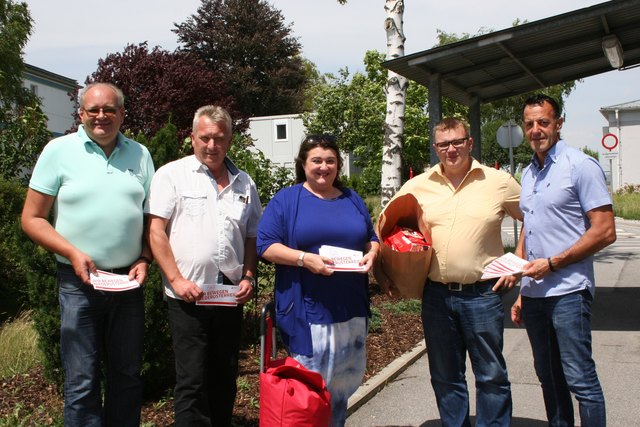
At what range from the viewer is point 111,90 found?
379 centimetres

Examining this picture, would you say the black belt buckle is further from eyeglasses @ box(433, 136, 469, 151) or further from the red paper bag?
eyeglasses @ box(433, 136, 469, 151)

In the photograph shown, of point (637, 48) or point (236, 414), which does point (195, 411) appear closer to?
point (236, 414)

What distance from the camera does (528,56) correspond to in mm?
9398

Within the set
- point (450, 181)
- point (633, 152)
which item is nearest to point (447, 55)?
point (450, 181)

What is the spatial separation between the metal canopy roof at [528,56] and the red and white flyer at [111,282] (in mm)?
5595

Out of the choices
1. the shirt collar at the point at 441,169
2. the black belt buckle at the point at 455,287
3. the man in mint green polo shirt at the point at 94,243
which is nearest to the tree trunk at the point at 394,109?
the shirt collar at the point at 441,169

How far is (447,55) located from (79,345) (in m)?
6.04

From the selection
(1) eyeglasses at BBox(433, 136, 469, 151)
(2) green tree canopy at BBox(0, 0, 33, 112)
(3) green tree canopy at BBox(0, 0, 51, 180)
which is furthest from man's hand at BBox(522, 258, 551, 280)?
(2) green tree canopy at BBox(0, 0, 33, 112)

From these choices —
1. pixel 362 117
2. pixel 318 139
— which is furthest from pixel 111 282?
pixel 362 117

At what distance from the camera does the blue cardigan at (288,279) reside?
3773mm

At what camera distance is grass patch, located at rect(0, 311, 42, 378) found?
6094 mm

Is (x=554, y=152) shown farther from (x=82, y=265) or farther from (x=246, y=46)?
(x=246, y=46)

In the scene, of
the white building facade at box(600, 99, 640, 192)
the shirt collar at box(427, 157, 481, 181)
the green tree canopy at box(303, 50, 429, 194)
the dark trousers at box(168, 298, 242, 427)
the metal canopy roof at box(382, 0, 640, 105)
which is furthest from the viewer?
the white building facade at box(600, 99, 640, 192)

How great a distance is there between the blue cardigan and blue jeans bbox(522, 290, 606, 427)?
134cm
